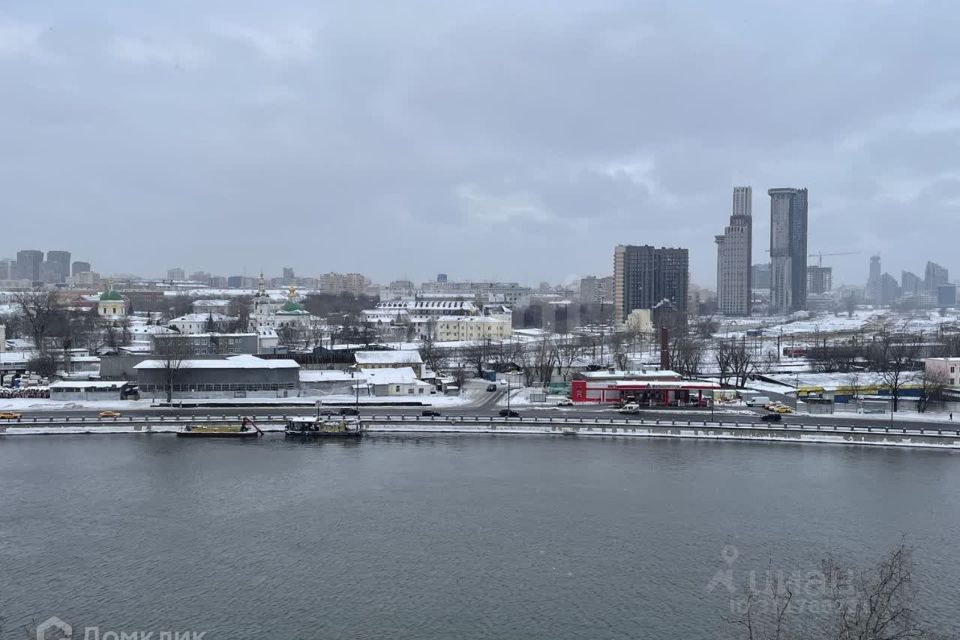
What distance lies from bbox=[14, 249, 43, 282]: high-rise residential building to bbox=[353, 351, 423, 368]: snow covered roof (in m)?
85.0

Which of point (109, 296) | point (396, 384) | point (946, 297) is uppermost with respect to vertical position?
point (946, 297)

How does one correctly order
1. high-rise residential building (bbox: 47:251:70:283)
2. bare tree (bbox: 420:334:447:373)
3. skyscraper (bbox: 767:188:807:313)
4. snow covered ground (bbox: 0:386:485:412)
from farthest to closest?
1. high-rise residential building (bbox: 47:251:70:283)
2. skyscraper (bbox: 767:188:807:313)
3. bare tree (bbox: 420:334:447:373)
4. snow covered ground (bbox: 0:386:485:412)

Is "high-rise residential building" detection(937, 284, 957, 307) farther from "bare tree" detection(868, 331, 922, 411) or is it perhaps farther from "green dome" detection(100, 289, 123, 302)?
"green dome" detection(100, 289, 123, 302)

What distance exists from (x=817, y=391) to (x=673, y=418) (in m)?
4.66

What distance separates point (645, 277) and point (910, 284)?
192ft

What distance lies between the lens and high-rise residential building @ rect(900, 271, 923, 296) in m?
91.3

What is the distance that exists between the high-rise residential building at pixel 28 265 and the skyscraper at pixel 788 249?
240 ft

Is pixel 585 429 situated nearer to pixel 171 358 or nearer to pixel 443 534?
pixel 443 534

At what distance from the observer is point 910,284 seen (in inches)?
3654

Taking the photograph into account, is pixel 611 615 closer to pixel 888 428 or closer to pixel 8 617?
pixel 8 617

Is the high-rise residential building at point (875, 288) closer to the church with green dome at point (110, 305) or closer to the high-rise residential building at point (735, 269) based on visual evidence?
the high-rise residential building at point (735, 269)

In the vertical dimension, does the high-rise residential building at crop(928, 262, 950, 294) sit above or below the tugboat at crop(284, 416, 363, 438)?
above

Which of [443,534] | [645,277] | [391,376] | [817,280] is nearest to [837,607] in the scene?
[443,534]

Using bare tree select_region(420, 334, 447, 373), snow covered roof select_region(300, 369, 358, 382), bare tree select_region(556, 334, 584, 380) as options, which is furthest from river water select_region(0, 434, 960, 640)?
bare tree select_region(420, 334, 447, 373)
